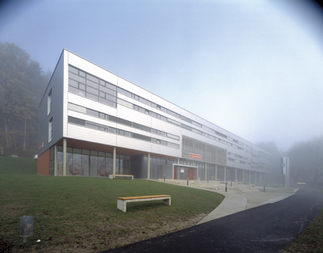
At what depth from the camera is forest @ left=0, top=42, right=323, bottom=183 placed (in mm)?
58000

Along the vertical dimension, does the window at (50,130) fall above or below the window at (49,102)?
below

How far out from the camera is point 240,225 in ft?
25.7

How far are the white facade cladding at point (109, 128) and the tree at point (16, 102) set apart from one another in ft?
104

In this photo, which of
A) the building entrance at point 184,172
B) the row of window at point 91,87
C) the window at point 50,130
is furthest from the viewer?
the building entrance at point 184,172

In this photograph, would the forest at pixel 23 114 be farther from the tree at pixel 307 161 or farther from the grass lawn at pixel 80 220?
the grass lawn at pixel 80 220

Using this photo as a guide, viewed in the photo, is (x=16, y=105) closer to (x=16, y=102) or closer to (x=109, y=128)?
(x=16, y=102)

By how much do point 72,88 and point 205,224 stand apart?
2306 centimetres

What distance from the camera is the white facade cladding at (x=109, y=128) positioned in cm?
A: 2497

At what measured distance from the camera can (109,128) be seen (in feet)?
91.9

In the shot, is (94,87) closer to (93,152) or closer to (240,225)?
(93,152)

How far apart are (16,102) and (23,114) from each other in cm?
396

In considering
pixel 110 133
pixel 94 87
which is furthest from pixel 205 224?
pixel 94 87

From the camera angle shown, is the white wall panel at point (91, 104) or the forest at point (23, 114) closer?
the white wall panel at point (91, 104)

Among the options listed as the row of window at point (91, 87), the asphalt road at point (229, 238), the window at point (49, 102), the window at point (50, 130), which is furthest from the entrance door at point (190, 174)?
the asphalt road at point (229, 238)
